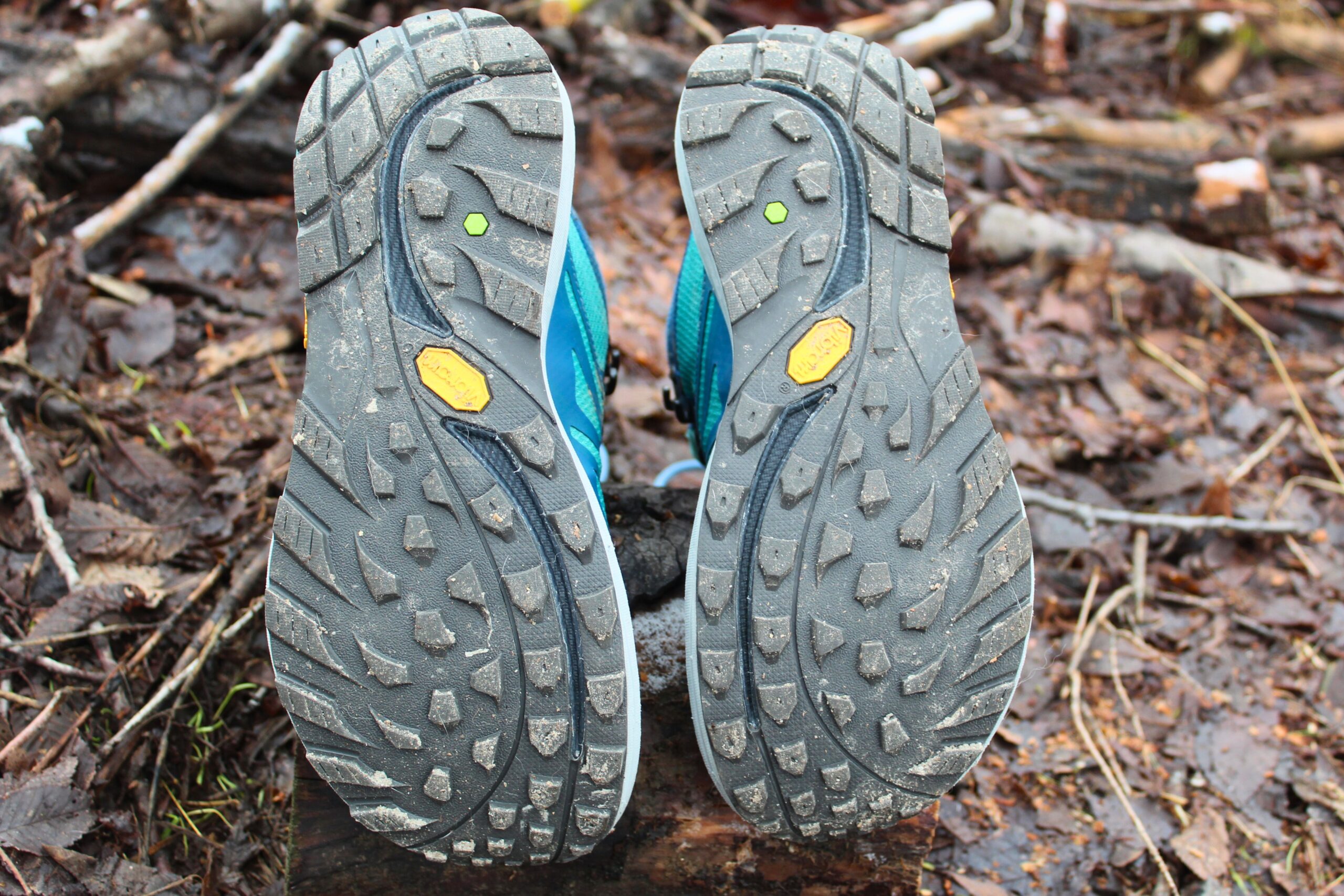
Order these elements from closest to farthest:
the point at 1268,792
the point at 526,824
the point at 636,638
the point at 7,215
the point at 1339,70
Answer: the point at 526,824
the point at 636,638
the point at 1268,792
the point at 7,215
the point at 1339,70

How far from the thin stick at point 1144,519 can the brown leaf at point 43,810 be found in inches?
A: 93.3

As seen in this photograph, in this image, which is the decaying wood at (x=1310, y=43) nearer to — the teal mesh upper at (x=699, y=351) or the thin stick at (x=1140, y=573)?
the thin stick at (x=1140, y=573)

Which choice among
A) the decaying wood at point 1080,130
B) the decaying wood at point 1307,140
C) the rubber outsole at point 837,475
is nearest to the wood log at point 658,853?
the rubber outsole at point 837,475

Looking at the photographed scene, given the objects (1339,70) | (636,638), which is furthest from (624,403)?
(1339,70)

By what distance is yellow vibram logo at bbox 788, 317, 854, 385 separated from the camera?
1750mm

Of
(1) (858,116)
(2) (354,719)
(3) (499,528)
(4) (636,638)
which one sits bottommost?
(4) (636,638)

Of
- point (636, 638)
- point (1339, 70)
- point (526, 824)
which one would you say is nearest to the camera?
point (526, 824)

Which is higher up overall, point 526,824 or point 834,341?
point 834,341

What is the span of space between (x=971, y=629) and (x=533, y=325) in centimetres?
91

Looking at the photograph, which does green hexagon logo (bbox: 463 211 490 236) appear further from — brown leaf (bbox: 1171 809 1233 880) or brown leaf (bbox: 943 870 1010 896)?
brown leaf (bbox: 1171 809 1233 880)

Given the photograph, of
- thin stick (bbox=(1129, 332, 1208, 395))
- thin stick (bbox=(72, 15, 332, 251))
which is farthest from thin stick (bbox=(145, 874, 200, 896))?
thin stick (bbox=(1129, 332, 1208, 395))

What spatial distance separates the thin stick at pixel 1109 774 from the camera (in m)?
2.16

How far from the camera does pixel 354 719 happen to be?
1.61 metres

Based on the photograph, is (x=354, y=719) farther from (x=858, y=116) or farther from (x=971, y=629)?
(x=858, y=116)
